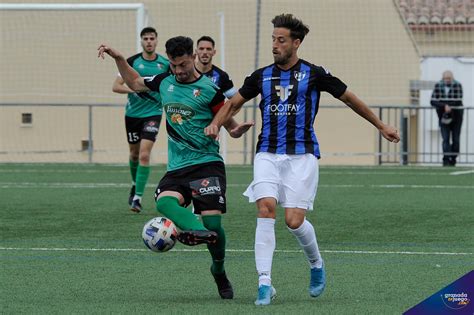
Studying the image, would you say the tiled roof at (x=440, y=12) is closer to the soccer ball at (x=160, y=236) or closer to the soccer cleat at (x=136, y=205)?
the soccer cleat at (x=136, y=205)

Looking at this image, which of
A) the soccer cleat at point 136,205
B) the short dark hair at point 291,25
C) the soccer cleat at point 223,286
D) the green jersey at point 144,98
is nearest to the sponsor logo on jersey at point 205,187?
the soccer cleat at point 223,286

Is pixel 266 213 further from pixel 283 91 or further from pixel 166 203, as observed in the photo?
pixel 283 91

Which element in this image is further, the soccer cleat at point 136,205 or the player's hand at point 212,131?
the soccer cleat at point 136,205

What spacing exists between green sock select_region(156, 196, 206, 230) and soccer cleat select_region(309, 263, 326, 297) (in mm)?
850

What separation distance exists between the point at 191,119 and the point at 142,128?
648cm

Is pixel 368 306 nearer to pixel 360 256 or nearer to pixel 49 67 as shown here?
pixel 360 256

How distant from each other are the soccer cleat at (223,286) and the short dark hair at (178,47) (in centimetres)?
154

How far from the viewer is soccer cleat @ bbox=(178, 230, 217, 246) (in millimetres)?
8062

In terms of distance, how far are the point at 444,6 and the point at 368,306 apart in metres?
25.4

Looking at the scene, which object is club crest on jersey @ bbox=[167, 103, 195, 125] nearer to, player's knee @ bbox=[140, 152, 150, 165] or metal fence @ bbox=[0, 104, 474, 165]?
player's knee @ bbox=[140, 152, 150, 165]

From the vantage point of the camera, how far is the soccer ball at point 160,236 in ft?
27.4

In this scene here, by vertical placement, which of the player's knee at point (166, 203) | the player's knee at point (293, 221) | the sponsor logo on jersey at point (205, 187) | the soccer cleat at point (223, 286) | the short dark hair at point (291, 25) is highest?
the short dark hair at point (291, 25)

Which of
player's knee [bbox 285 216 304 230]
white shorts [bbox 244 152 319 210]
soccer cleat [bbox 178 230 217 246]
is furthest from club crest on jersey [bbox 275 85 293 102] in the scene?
soccer cleat [bbox 178 230 217 246]

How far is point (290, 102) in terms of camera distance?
8.65 meters
